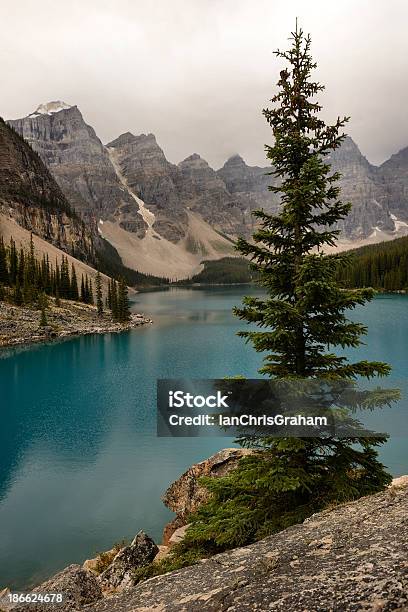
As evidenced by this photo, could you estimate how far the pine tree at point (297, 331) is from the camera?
10.6 m

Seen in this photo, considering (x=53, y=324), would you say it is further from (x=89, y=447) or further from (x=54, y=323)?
(x=89, y=447)

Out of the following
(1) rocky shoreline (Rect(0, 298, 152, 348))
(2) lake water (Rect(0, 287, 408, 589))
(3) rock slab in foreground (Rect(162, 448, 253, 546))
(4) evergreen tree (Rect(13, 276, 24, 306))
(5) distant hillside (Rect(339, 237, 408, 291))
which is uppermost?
(5) distant hillside (Rect(339, 237, 408, 291))

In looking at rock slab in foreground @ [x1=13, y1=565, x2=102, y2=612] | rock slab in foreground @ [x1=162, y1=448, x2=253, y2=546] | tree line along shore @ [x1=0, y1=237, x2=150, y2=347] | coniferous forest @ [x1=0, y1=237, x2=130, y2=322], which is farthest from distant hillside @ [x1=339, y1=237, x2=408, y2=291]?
rock slab in foreground @ [x1=13, y1=565, x2=102, y2=612]

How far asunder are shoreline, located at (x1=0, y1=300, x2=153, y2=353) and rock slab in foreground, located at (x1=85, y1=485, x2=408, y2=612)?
76.9 meters

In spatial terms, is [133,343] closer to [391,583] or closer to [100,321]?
[100,321]

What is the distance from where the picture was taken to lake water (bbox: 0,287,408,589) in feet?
71.4

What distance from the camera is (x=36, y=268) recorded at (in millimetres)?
114750

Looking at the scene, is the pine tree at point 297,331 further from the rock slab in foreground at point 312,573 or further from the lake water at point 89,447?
the lake water at point 89,447

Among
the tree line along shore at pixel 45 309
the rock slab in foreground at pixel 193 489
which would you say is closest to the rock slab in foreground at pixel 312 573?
the rock slab in foreground at pixel 193 489

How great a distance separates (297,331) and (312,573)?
20.6 feet

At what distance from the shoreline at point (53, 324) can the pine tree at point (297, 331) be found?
7504cm

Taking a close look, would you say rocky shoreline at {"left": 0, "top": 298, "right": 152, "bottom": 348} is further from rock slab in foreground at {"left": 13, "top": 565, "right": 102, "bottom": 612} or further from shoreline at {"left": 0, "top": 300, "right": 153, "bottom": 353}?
rock slab in foreground at {"left": 13, "top": 565, "right": 102, "bottom": 612}

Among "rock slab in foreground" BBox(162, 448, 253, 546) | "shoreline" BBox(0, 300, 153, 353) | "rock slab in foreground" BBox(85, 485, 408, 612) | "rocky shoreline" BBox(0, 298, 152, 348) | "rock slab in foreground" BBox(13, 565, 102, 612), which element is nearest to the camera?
"rock slab in foreground" BBox(85, 485, 408, 612)

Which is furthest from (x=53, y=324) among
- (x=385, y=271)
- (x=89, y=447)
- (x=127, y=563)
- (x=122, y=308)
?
(x=385, y=271)
